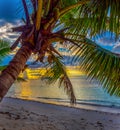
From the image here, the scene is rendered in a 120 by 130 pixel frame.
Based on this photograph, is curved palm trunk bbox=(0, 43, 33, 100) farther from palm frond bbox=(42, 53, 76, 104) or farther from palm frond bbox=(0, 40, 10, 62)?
palm frond bbox=(42, 53, 76, 104)

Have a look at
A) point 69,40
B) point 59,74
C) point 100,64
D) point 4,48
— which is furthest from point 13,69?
point 59,74

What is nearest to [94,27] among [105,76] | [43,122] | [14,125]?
[105,76]

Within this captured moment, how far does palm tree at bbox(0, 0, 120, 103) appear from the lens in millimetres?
5352

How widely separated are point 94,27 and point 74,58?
862mm

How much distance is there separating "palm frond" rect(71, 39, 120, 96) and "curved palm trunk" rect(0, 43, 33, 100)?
50.1 inches

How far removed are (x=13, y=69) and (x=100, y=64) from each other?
1.74 m

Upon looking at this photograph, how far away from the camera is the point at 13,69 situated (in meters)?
5.24

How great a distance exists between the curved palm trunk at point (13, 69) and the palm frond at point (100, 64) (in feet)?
4.17

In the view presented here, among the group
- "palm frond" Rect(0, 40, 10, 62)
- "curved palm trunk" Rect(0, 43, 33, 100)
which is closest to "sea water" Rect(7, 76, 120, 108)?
"palm frond" Rect(0, 40, 10, 62)

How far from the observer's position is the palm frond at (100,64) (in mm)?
6148

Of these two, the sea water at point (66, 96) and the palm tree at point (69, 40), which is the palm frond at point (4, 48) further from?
the sea water at point (66, 96)

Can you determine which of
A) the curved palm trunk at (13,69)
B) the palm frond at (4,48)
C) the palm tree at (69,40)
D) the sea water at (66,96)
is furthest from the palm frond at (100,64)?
the sea water at (66,96)

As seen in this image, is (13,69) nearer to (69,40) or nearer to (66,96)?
(69,40)

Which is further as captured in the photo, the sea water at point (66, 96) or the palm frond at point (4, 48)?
the sea water at point (66, 96)
